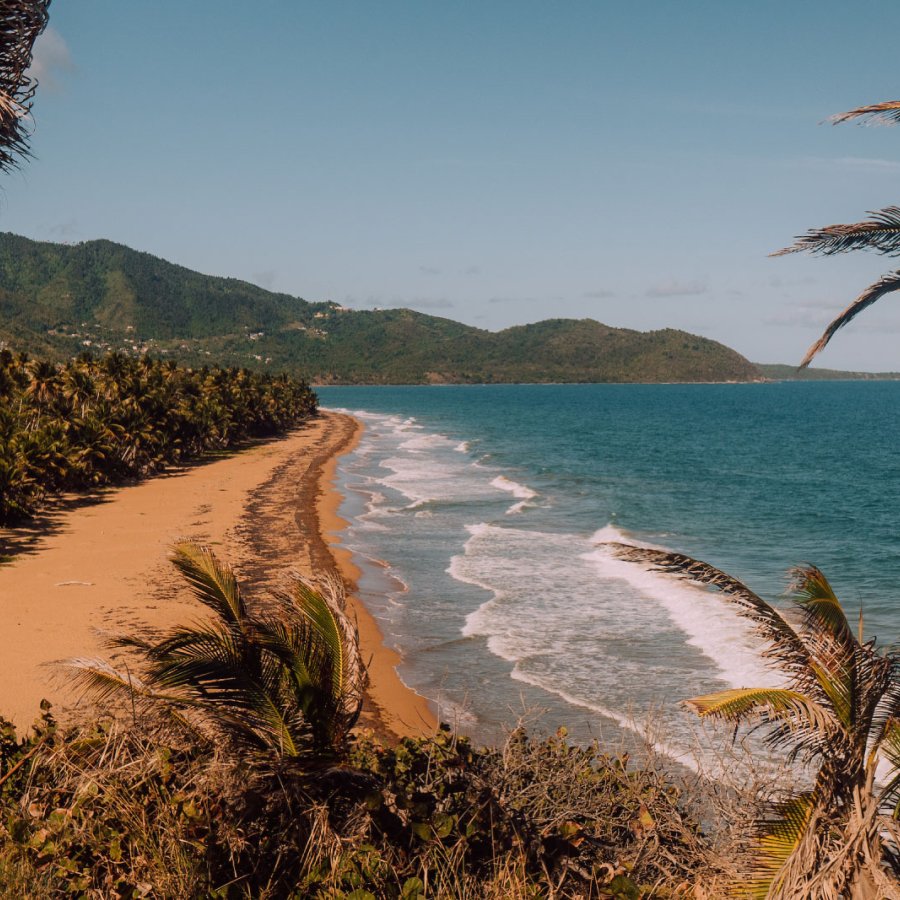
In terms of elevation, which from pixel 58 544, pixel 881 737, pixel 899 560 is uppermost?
pixel 881 737

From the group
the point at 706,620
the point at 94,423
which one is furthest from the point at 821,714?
the point at 94,423

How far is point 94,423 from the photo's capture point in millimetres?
32969

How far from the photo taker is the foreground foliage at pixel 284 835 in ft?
17.1

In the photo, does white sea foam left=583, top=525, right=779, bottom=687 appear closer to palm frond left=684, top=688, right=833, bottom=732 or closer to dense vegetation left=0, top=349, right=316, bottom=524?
palm frond left=684, top=688, right=833, bottom=732

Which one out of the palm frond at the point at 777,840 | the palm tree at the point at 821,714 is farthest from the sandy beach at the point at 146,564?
the palm frond at the point at 777,840

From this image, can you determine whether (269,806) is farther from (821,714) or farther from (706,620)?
(706,620)

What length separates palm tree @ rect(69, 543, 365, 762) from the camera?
564cm

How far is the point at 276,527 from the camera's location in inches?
1060

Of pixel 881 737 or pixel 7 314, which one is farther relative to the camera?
pixel 7 314

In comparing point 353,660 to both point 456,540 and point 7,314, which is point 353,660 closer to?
point 456,540

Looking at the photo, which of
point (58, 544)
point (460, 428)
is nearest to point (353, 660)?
point (58, 544)

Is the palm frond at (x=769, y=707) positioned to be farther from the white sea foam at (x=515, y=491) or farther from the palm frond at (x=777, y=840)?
the white sea foam at (x=515, y=491)

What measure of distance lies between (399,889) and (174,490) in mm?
29994

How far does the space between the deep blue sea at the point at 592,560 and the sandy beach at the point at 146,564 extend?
104cm
